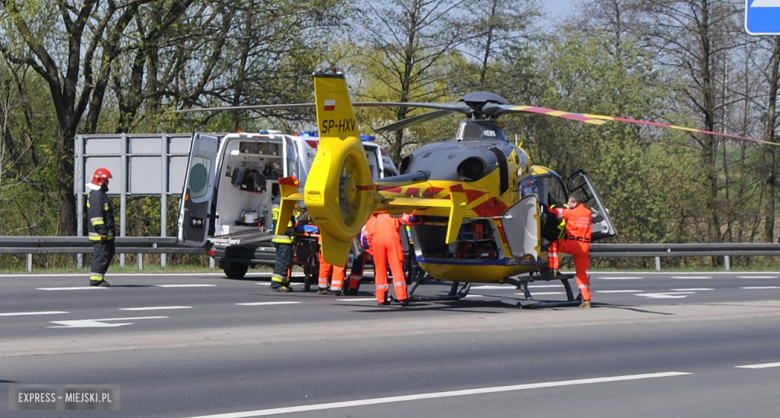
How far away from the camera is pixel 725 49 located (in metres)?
40.5

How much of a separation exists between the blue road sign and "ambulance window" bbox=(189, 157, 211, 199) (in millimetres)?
10492

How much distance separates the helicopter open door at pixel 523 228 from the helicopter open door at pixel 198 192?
6459 millimetres

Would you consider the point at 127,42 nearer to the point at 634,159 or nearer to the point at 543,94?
the point at 543,94

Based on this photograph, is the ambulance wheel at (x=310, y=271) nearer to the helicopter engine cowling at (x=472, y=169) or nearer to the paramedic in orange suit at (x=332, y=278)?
the paramedic in orange suit at (x=332, y=278)

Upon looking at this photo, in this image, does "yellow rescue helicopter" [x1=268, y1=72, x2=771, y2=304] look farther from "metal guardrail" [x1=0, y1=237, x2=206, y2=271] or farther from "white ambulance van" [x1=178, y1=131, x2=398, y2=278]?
"metal guardrail" [x1=0, y1=237, x2=206, y2=271]

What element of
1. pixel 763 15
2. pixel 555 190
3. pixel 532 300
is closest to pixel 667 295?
pixel 555 190

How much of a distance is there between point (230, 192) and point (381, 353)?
10.5m

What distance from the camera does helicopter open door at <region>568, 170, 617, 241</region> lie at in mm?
16125

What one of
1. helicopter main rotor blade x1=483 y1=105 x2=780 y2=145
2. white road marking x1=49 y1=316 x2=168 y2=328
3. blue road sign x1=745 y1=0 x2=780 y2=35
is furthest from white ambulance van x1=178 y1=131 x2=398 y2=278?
blue road sign x1=745 y1=0 x2=780 y2=35

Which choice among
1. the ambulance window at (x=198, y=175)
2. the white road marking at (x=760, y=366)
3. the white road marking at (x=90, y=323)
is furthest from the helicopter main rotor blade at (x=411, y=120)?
the white road marking at (x=760, y=366)

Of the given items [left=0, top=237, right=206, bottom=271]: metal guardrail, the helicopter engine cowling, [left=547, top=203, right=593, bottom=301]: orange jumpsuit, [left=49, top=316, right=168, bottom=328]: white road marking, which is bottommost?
[left=49, top=316, right=168, bottom=328]: white road marking

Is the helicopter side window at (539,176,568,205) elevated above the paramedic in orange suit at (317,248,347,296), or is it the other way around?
the helicopter side window at (539,176,568,205)

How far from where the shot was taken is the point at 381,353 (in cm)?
1073

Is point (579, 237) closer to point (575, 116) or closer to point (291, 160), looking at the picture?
point (575, 116)
